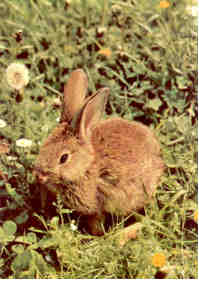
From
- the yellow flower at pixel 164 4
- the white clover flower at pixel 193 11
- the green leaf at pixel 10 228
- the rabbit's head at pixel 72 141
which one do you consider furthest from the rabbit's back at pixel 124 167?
the yellow flower at pixel 164 4

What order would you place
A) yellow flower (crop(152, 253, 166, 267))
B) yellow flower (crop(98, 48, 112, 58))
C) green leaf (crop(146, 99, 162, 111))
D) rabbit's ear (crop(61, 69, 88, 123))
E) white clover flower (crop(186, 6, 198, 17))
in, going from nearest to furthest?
yellow flower (crop(152, 253, 166, 267)) < rabbit's ear (crop(61, 69, 88, 123)) < green leaf (crop(146, 99, 162, 111)) < white clover flower (crop(186, 6, 198, 17)) < yellow flower (crop(98, 48, 112, 58))

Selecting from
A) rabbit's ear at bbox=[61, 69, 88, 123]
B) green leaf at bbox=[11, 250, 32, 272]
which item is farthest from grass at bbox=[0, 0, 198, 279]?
rabbit's ear at bbox=[61, 69, 88, 123]

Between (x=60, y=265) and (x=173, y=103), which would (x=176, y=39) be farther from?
(x=60, y=265)

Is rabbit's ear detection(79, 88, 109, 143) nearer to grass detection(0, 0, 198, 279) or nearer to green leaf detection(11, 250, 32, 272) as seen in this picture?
grass detection(0, 0, 198, 279)

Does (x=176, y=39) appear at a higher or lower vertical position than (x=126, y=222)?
higher

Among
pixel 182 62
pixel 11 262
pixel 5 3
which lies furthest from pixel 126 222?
pixel 5 3

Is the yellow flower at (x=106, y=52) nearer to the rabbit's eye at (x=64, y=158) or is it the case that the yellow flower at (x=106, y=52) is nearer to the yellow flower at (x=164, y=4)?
the yellow flower at (x=164, y=4)

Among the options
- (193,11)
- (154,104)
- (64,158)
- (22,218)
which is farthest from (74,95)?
(193,11)

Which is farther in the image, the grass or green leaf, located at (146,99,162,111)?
green leaf, located at (146,99,162,111)

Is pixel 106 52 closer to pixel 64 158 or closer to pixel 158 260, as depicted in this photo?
pixel 64 158
